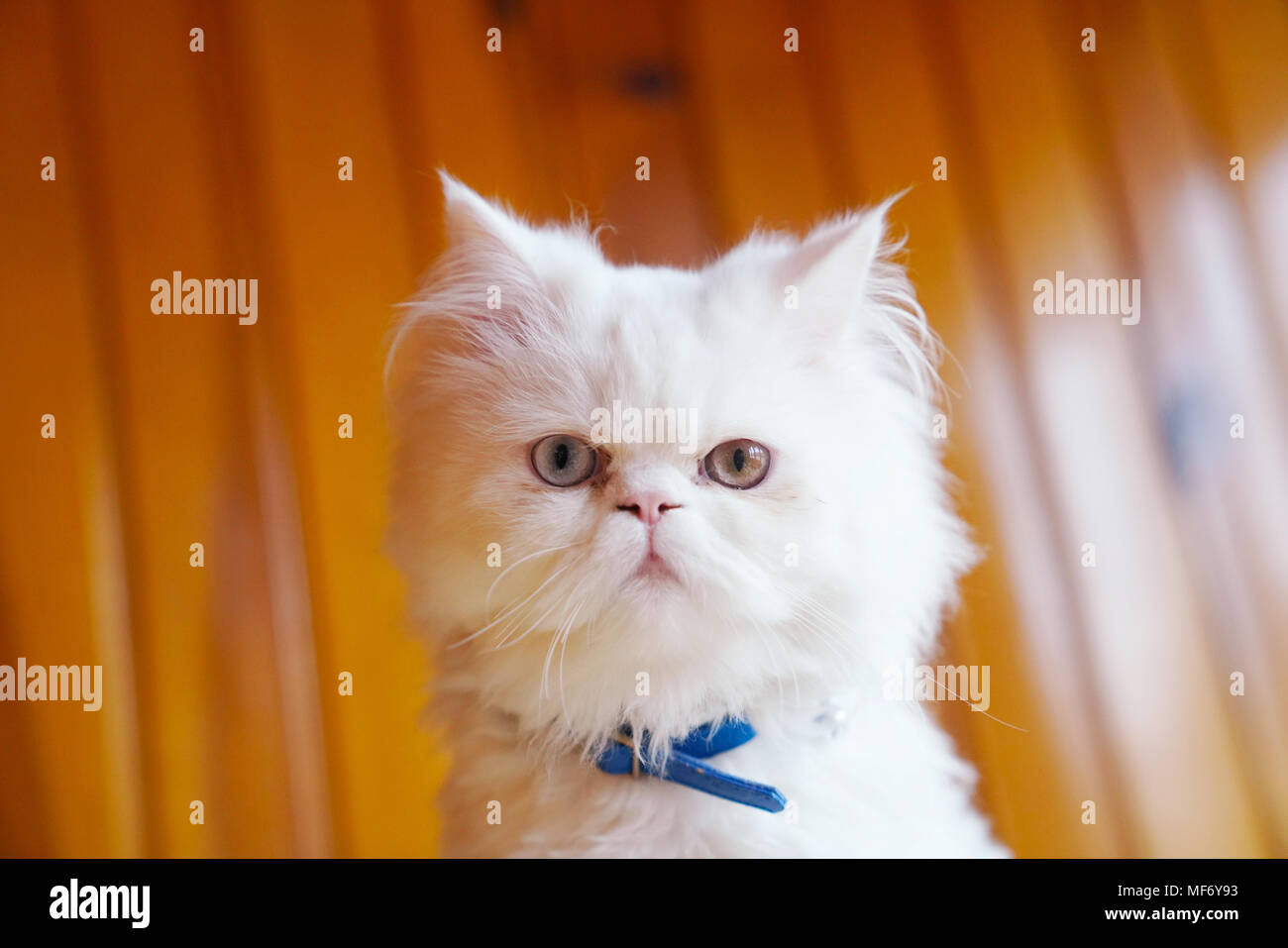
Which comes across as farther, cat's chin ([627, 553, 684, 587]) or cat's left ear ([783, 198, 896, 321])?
cat's left ear ([783, 198, 896, 321])

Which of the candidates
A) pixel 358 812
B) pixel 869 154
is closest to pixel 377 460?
pixel 358 812

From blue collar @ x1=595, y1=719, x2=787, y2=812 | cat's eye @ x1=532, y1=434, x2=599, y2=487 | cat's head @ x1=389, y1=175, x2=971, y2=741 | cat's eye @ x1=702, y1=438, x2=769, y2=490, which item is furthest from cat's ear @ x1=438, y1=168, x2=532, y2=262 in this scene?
blue collar @ x1=595, y1=719, x2=787, y2=812

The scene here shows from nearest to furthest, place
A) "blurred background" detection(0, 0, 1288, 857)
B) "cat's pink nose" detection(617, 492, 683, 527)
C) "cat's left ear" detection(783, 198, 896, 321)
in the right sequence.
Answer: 1. "cat's pink nose" detection(617, 492, 683, 527)
2. "cat's left ear" detection(783, 198, 896, 321)
3. "blurred background" detection(0, 0, 1288, 857)

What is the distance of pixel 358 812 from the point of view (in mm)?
1507

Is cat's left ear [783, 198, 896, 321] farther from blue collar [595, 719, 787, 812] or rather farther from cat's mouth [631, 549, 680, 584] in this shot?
blue collar [595, 719, 787, 812]

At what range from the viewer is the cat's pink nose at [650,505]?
0.91 metres

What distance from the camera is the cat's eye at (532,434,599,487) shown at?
38.7 inches

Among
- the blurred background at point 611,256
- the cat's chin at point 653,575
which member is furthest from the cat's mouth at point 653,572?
the blurred background at point 611,256

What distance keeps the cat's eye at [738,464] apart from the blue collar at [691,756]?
29cm

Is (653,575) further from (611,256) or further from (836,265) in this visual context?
(611,256)

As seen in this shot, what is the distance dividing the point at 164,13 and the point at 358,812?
1.40 m

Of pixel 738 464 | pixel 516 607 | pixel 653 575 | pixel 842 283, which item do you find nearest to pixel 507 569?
pixel 516 607

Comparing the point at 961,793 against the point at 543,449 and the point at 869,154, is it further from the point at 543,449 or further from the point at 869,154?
the point at 869,154

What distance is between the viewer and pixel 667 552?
35.8 inches
